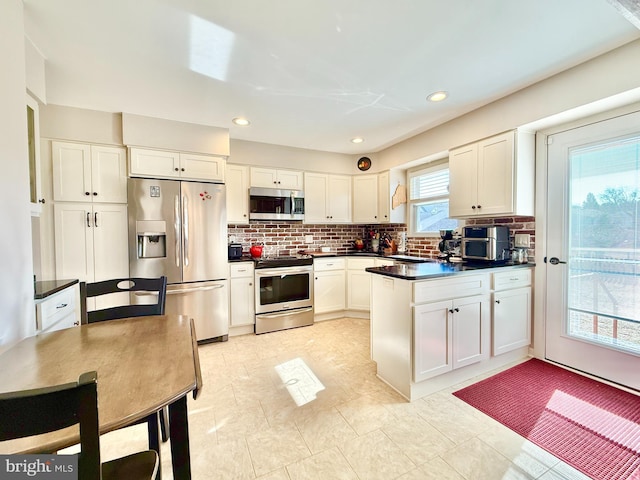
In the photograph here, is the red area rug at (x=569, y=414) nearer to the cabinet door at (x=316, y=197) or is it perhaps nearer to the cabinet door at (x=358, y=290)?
the cabinet door at (x=358, y=290)

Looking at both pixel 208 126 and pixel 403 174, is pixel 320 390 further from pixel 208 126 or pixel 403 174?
pixel 403 174

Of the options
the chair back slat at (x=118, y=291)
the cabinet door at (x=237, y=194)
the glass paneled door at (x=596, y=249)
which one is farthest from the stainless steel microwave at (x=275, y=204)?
the glass paneled door at (x=596, y=249)

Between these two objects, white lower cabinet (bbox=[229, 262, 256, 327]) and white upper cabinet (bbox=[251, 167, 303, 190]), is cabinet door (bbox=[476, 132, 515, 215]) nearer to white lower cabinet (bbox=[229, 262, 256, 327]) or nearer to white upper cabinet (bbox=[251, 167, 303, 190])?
white upper cabinet (bbox=[251, 167, 303, 190])

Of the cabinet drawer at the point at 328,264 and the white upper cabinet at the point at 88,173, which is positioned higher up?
the white upper cabinet at the point at 88,173

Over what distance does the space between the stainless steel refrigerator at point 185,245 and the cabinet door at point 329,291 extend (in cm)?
122

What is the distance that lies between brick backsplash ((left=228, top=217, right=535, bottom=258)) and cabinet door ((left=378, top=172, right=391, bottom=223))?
0.37 metres

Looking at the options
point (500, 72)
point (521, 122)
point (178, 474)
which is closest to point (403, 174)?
point (521, 122)

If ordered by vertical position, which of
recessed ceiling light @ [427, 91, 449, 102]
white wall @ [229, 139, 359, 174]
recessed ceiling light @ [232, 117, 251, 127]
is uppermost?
recessed ceiling light @ [427, 91, 449, 102]

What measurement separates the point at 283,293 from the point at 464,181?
2.52 meters

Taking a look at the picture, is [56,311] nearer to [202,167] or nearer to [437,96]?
[202,167]

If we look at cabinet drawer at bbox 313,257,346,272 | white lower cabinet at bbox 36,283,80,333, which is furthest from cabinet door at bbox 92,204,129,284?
cabinet drawer at bbox 313,257,346,272

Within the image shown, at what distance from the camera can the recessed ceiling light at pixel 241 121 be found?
9.94ft

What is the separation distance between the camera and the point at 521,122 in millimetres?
2479

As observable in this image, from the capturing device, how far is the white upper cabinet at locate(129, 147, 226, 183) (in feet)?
9.49
